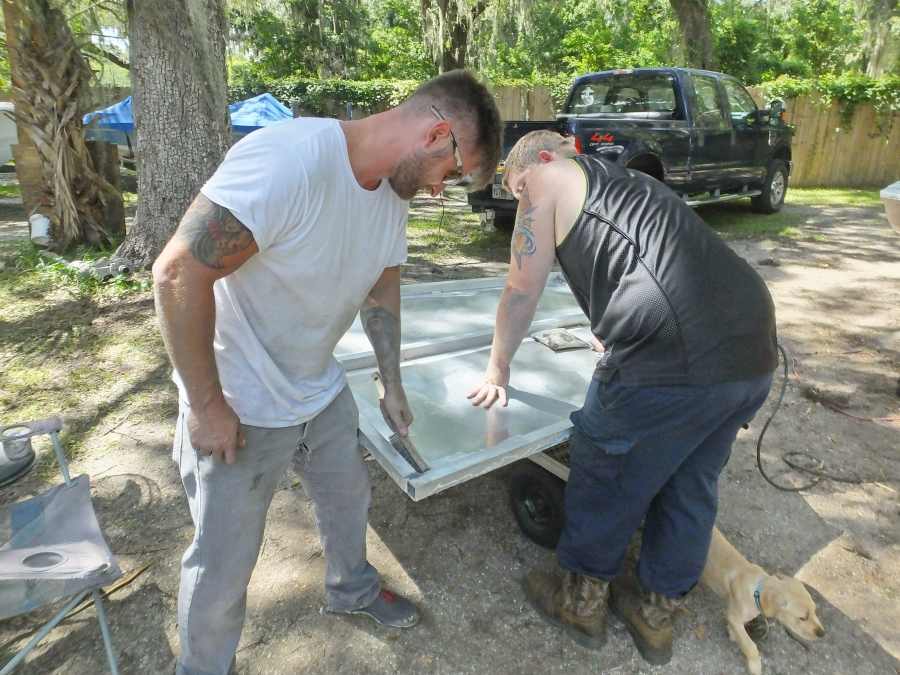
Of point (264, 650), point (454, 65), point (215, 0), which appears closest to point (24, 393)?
point (264, 650)

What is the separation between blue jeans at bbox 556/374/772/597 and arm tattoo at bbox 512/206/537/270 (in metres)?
0.50

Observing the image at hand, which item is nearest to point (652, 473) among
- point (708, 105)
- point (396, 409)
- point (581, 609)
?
point (581, 609)

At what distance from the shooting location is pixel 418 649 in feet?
6.70

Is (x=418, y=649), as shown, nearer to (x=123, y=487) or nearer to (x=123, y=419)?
(x=123, y=487)

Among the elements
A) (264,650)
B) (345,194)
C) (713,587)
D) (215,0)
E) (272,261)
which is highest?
(215,0)

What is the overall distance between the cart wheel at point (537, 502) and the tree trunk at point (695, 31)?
13.5m

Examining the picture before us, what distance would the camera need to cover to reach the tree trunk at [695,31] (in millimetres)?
13047

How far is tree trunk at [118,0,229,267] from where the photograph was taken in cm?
499

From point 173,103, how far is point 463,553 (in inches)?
A: 184

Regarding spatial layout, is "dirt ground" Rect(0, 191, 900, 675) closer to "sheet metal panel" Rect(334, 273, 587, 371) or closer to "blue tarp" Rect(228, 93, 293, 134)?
"sheet metal panel" Rect(334, 273, 587, 371)

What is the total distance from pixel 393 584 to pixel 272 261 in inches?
58.5

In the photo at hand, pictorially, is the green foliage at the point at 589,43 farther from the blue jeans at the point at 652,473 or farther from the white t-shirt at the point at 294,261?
the white t-shirt at the point at 294,261

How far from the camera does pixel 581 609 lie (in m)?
2.08

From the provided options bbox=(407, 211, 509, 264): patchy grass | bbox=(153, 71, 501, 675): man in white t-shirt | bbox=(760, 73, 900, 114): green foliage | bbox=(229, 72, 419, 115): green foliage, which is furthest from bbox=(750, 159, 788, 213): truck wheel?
bbox=(229, 72, 419, 115): green foliage
